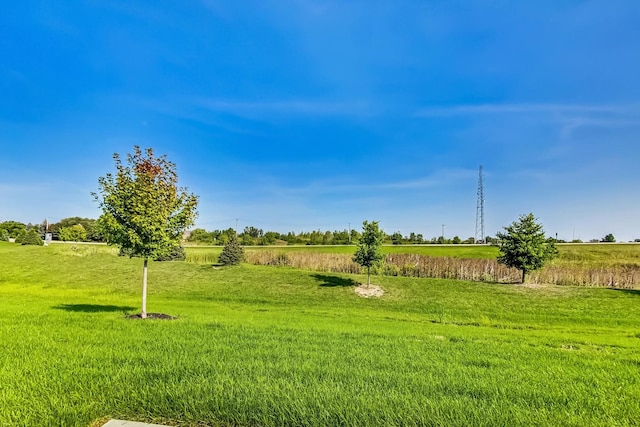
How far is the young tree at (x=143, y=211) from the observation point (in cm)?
1132

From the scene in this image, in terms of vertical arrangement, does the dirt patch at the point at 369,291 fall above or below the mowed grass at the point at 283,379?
below

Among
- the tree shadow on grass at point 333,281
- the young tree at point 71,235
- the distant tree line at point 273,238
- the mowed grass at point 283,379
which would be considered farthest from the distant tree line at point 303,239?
the mowed grass at point 283,379

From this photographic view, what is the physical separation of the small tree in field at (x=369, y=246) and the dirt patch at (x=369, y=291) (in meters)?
0.39

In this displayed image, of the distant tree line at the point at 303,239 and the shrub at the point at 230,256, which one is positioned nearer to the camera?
the shrub at the point at 230,256

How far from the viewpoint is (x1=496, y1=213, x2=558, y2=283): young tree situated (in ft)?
75.0

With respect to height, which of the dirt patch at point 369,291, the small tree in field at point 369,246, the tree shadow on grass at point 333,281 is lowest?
the dirt patch at point 369,291

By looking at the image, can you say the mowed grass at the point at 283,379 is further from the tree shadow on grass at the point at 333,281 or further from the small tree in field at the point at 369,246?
Answer: the tree shadow on grass at the point at 333,281

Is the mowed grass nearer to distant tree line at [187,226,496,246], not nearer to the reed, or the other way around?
the reed

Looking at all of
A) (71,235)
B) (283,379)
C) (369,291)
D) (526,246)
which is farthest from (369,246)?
(71,235)

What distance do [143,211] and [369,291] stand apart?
14.8 m

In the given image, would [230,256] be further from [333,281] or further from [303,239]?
[303,239]

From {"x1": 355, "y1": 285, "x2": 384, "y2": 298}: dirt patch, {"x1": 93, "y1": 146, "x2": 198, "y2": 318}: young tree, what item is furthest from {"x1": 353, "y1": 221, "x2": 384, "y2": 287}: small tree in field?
{"x1": 93, "y1": 146, "x2": 198, "y2": 318}: young tree

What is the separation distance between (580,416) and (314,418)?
2356 millimetres

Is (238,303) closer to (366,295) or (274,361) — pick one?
(366,295)
